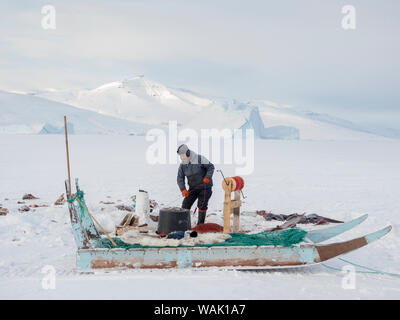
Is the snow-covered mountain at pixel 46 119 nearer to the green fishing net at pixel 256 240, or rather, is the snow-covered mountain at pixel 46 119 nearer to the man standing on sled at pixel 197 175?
the man standing on sled at pixel 197 175

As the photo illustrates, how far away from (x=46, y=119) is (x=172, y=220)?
5191 cm

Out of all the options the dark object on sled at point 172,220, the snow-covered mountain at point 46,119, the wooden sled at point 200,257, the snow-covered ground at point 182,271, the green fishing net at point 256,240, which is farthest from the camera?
the snow-covered mountain at point 46,119

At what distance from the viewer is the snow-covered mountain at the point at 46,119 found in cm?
4616

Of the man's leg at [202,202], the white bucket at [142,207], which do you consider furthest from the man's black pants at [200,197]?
the white bucket at [142,207]

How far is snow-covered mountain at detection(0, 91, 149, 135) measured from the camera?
46156 millimetres

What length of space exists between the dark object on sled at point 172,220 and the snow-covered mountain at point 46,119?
1614 inches

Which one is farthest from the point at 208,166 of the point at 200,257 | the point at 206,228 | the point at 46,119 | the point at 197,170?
the point at 46,119

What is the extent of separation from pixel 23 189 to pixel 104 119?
5910 centimetres

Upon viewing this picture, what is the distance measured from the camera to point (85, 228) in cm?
482

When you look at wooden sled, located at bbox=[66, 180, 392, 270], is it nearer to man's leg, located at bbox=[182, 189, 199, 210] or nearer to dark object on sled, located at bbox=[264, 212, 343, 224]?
man's leg, located at bbox=[182, 189, 199, 210]

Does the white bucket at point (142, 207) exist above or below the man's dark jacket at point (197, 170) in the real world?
below

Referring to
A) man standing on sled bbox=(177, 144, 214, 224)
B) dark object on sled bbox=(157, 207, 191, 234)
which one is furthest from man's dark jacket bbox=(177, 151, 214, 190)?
dark object on sled bbox=(157, 207, 191, 234)

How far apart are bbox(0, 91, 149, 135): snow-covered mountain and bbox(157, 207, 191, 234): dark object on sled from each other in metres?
41.0
